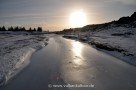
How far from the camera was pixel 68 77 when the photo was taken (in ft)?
35.7

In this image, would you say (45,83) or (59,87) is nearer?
(59,87)

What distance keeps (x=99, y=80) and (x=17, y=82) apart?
4.43 metres

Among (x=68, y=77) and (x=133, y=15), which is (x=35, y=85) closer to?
(x=68, y=77)

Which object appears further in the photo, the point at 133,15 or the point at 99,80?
the point at 133,15

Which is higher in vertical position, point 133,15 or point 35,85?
point 133,15

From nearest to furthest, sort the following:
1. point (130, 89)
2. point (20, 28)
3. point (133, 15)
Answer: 1. point (130, 89)
2. point (133, 15)
3. point (20, 28)

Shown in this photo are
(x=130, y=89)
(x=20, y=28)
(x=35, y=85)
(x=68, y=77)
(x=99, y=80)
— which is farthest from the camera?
(x=20, y=28)

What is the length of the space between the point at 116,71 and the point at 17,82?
6241 millimetres

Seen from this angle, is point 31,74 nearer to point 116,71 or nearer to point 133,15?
point 116,71

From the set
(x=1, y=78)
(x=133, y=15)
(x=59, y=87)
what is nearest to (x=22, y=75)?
(x=1, y=78)

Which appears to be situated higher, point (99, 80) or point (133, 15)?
point (133, 15)

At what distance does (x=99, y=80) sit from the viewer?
33.3ft

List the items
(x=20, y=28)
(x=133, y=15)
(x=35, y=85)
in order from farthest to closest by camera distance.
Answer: (x=20, y=28)
(x=133, y=15)
(x=35, y=85)

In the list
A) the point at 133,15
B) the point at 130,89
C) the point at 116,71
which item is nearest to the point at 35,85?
the point at 130,89
